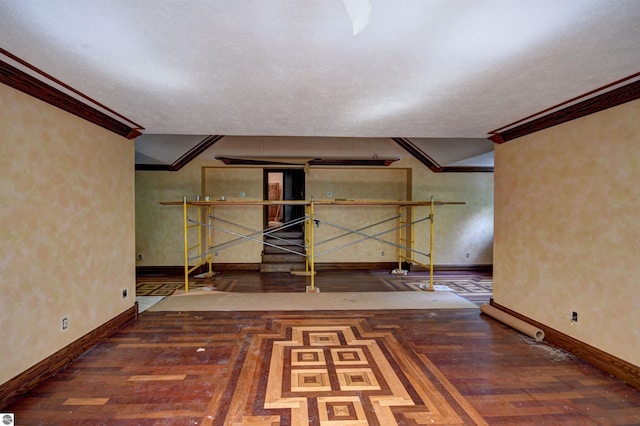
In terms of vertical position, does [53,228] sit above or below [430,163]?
below

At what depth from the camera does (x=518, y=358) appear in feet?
8.23

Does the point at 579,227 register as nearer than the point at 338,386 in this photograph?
No

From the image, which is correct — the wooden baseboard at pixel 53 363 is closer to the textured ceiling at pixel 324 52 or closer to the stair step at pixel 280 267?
the textured ceiling at pixel 324 52

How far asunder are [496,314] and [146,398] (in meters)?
3.49

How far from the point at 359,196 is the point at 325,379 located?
14.7 feet

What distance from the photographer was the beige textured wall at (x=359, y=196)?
5.78m

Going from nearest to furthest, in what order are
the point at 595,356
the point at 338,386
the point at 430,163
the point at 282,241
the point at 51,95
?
the point at 338,386 → the point at 51,95 → the point at 595,356 → the point at 430,163 → the point at 282,241

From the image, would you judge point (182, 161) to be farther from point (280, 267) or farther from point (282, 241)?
point (280, 267)

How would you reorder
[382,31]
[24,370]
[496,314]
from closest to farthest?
[382,31]
[24,370]
[496,314]

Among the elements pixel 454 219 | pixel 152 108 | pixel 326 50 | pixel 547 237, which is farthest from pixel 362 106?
pixel 454 219

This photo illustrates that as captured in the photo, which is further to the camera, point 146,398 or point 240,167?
point 240,167

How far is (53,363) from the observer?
7.28 ft

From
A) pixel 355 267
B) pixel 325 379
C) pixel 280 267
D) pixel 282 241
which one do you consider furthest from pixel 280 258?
pixel 325 379

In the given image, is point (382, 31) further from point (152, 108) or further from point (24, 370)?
point (24, 370)
